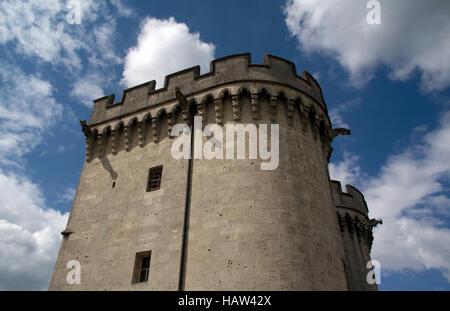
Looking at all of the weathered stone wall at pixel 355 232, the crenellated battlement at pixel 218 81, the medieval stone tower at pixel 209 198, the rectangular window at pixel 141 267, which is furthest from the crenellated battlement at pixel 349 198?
the rectangular window at pixel 141 267

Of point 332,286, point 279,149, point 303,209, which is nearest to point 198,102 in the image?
point 279,149

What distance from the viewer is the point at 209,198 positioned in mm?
11492

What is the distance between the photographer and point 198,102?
1341cm

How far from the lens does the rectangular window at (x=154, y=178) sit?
510 inches

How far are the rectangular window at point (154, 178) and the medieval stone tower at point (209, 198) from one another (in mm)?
43

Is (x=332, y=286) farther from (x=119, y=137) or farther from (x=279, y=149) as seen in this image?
(x=119, y=137)

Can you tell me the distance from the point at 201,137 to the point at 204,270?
5009 mm

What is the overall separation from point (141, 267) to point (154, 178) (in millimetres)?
3444

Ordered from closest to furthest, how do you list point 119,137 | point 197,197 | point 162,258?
point 162,258, point 197,197, point 119,137
